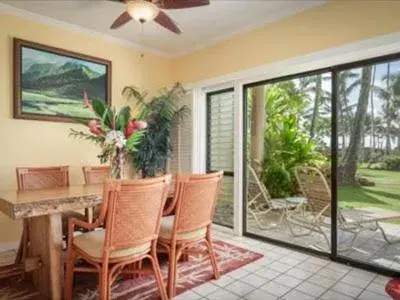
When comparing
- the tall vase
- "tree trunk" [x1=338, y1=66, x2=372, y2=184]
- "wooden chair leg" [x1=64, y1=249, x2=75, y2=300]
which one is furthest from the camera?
"tree trunk" [x1=338, y1=66, x2=372, y2=184]

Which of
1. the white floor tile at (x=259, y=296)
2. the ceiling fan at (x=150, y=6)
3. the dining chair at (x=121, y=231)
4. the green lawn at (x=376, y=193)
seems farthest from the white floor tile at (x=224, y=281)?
the ceiling fan at (x=150, y=6)

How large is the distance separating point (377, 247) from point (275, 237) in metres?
1.08

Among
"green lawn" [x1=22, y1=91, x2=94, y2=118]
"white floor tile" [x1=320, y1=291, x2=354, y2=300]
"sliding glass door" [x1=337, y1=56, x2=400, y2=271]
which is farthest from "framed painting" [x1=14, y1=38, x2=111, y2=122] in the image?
"white floor tile" [x1=320, y1=291, x2=354, y2=300]

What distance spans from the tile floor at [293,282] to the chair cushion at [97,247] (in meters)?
0.51

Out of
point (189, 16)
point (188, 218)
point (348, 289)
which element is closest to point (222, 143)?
point (189, 16)

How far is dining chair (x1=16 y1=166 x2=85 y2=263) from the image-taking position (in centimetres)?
258

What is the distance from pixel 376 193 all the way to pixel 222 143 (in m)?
2.01

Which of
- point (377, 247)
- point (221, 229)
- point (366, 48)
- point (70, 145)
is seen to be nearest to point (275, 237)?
point (221, 229)

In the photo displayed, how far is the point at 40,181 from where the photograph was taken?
9.32ft

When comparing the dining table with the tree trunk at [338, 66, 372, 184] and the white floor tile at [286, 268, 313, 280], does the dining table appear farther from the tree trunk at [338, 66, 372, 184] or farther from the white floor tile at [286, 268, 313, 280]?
the tree trunk at [338, 66, 372, 184]

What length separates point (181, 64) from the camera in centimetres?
459

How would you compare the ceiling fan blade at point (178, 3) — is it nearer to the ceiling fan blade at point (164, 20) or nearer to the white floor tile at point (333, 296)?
the ceiling fan blade at point (164, 20)

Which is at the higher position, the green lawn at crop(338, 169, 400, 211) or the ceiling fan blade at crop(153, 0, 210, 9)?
the ceiling fan blade at crop(153, 0, 210, 9)

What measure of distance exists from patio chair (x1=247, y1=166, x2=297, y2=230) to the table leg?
2428 mm
